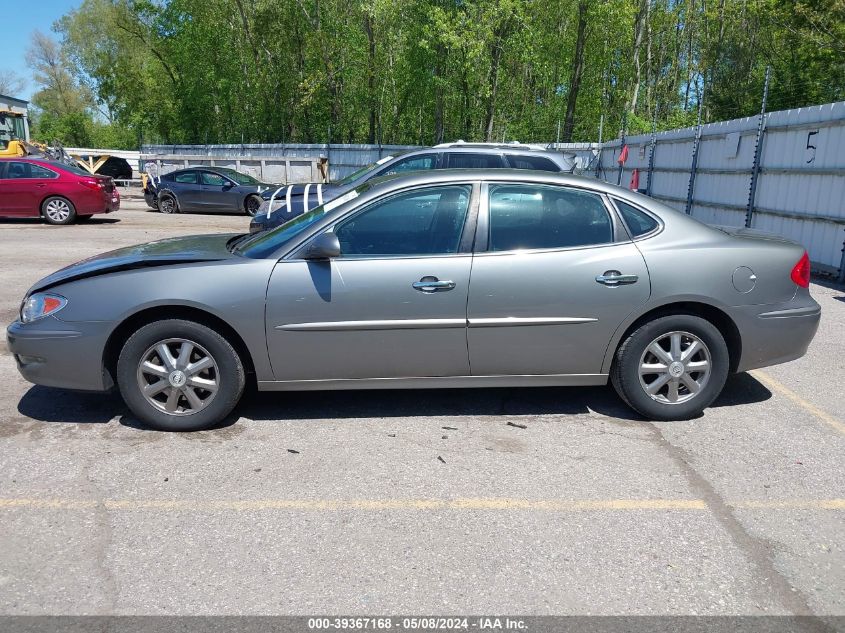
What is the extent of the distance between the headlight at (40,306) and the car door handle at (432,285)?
2.24m

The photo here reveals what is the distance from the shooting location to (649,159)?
1709 centimetres

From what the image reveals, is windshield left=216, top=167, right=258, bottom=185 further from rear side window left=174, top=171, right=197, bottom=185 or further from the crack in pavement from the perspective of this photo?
the crack in pavement

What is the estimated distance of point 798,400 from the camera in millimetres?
5023

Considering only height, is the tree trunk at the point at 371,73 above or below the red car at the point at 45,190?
above

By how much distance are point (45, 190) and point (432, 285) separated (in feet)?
48.2

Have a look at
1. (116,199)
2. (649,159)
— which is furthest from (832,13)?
(116,199)

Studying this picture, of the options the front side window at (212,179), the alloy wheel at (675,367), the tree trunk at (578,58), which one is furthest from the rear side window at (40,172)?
the tree trunk at (578,58)

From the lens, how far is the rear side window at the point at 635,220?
14.7 ft

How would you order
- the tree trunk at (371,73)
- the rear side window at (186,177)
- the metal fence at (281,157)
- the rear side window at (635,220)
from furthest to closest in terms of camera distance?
the tree trunk at (371,73), the metal fence at (281,157), the rear side window at (186,177), the rear side window at (635,220)

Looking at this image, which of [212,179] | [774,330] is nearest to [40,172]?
[212,179]

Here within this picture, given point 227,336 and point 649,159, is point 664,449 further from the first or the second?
point 649,159

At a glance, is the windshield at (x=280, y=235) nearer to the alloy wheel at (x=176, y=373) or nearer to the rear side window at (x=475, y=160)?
the alloy wheel at (x=176, y=373)

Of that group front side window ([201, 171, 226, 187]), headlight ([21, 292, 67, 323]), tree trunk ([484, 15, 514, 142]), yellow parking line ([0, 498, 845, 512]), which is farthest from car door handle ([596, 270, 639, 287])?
tree trunk ([484, 15, 514, 142])

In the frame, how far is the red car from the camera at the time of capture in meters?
15.6
